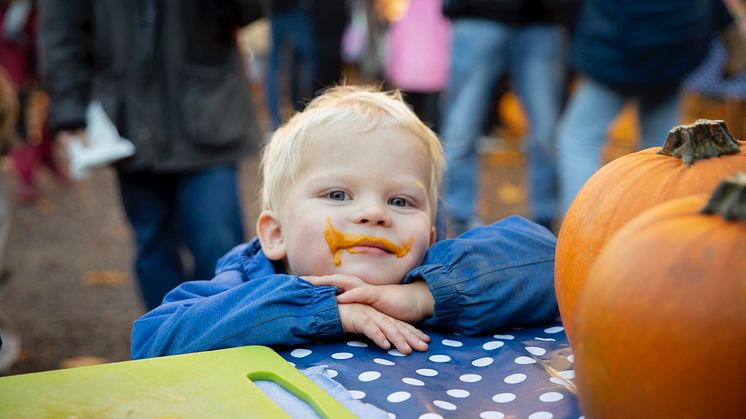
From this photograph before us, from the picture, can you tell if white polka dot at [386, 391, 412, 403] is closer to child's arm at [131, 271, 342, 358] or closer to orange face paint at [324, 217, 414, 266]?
child's arm at [131, 271, 342, 358]

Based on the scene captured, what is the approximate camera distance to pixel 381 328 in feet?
4.95

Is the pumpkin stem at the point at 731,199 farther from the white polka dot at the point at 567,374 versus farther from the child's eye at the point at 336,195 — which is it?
the child's eye at the point at 336,195

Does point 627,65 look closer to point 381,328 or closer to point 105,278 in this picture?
point 381,328

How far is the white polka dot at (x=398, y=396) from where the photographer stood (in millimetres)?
1250

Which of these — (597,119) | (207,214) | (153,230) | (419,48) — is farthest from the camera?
(419,48)

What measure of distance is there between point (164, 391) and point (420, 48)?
5145 millimetres

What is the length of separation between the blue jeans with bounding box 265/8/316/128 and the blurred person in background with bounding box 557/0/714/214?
2.43 meters

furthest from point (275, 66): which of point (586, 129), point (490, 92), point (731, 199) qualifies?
point (731, 199)

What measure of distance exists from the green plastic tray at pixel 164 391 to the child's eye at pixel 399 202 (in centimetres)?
52

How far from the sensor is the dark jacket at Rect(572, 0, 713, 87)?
13.1 feet


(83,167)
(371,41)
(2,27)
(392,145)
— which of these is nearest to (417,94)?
(371,41)

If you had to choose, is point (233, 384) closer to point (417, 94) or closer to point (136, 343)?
point (136, 343)

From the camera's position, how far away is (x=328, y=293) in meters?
1.55

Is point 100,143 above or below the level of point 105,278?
above
